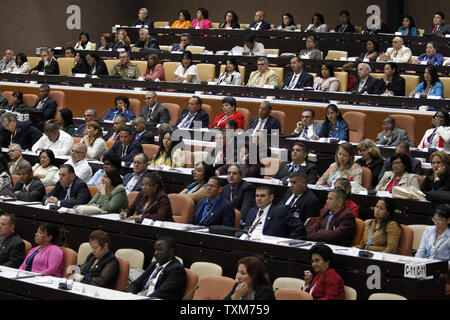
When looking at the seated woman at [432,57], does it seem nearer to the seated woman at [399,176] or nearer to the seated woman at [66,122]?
the seated woman at [399,176]

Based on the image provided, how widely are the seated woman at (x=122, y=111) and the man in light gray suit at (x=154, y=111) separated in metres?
0.20

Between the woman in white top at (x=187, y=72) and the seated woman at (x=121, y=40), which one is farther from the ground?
the seated woman at (x=121, y=40)

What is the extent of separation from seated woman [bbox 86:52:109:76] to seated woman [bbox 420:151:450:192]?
5.94 m

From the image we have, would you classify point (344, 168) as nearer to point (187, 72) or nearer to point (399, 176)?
point (399, 176)

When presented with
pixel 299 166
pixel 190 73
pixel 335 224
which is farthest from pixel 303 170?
pixel 190 73

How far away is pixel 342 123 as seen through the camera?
28.7 feet

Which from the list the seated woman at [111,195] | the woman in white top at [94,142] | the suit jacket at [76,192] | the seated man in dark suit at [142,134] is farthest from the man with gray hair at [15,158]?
the seated woman at [111,195]

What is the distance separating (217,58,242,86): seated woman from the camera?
34.9 feet

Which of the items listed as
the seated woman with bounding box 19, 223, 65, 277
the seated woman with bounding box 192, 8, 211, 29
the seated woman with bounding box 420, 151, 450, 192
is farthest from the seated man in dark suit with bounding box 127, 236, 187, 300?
the seated woman with bounding box 192, 8, 211, 29

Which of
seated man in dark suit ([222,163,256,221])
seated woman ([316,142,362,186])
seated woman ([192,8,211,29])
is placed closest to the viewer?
seated man in dark suit ([222,163,256,221])

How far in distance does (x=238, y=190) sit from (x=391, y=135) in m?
2.11

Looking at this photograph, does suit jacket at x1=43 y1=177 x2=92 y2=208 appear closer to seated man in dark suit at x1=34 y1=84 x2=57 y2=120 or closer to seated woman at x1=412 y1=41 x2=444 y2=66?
seated man in dark suit at x1=34 y1=84 x2=57 y2=120

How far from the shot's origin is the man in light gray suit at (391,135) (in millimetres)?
8469

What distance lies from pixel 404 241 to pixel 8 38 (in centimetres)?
1015
